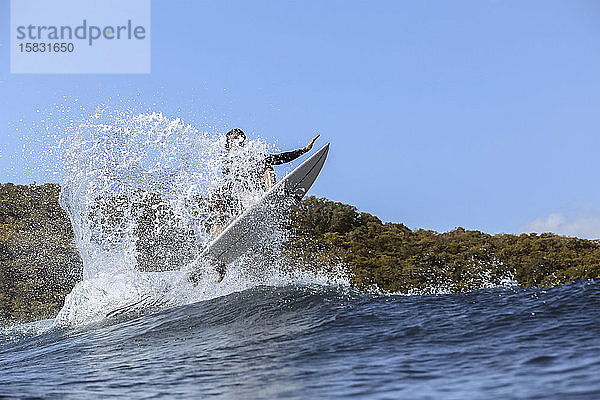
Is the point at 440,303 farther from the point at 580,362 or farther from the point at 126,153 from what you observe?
the point at 126,153

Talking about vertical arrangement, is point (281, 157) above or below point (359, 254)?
above

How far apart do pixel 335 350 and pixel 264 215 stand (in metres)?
4.72

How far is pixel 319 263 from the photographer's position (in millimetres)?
19656

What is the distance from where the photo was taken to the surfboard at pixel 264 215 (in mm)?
9562

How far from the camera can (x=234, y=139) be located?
10383 millimetres

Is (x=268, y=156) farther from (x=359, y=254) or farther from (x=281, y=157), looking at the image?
(x=359, y=254)

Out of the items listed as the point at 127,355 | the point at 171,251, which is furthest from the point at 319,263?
the point at 127,355

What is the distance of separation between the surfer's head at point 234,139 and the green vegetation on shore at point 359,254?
6.67m

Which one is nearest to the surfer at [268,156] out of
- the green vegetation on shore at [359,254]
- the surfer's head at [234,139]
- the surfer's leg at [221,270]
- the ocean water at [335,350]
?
the surfer's head at [234,139]

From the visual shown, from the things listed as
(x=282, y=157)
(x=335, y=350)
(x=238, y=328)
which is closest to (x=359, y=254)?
(x=282, y=157)

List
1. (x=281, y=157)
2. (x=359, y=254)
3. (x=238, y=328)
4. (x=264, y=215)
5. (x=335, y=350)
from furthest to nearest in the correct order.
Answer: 1. (x=359, y=254)
2. (x=281, y=157)
3. (x=264, y=215)
4. (x=238, y=328)
5. (x=335, y=350)

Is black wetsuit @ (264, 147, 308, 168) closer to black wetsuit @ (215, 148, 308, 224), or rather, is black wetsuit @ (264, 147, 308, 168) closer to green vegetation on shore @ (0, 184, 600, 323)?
black wetsuit @ (215, 148, 308, 224)

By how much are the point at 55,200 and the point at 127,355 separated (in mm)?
18813

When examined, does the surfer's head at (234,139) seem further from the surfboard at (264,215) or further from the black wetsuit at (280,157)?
the surfboard at (264,215)
